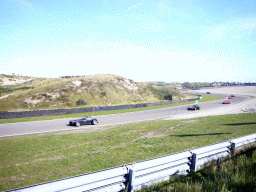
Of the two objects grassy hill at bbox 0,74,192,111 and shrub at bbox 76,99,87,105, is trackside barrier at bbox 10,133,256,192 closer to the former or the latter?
grassy hill at bbox 0,74,192,111

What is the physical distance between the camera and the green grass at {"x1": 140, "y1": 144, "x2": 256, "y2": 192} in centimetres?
372

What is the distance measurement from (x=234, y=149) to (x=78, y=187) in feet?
16.8

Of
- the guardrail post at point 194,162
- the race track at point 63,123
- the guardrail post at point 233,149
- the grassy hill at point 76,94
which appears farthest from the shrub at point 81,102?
the guardrail post at point 194,162

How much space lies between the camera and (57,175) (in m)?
6.30

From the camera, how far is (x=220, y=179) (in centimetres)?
402

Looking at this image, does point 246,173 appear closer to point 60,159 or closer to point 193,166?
point 193,166

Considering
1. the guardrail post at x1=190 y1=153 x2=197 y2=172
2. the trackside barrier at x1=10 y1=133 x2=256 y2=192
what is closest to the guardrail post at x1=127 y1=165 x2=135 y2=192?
the trackside barrier at x1=10 y1=133 x2=256 y2=192

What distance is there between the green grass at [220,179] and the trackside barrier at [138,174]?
181 millimetres

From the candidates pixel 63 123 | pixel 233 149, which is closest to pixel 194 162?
pixel 233 149

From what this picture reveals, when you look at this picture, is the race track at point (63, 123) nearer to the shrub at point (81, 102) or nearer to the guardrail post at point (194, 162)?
the shrub at point (81, 102)

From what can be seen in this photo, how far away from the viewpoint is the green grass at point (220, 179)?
372 centimetres

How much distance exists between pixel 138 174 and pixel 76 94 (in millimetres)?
45327

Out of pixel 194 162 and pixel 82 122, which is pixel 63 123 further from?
pixel 194 162

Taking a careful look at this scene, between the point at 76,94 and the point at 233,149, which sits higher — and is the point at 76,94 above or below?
below
